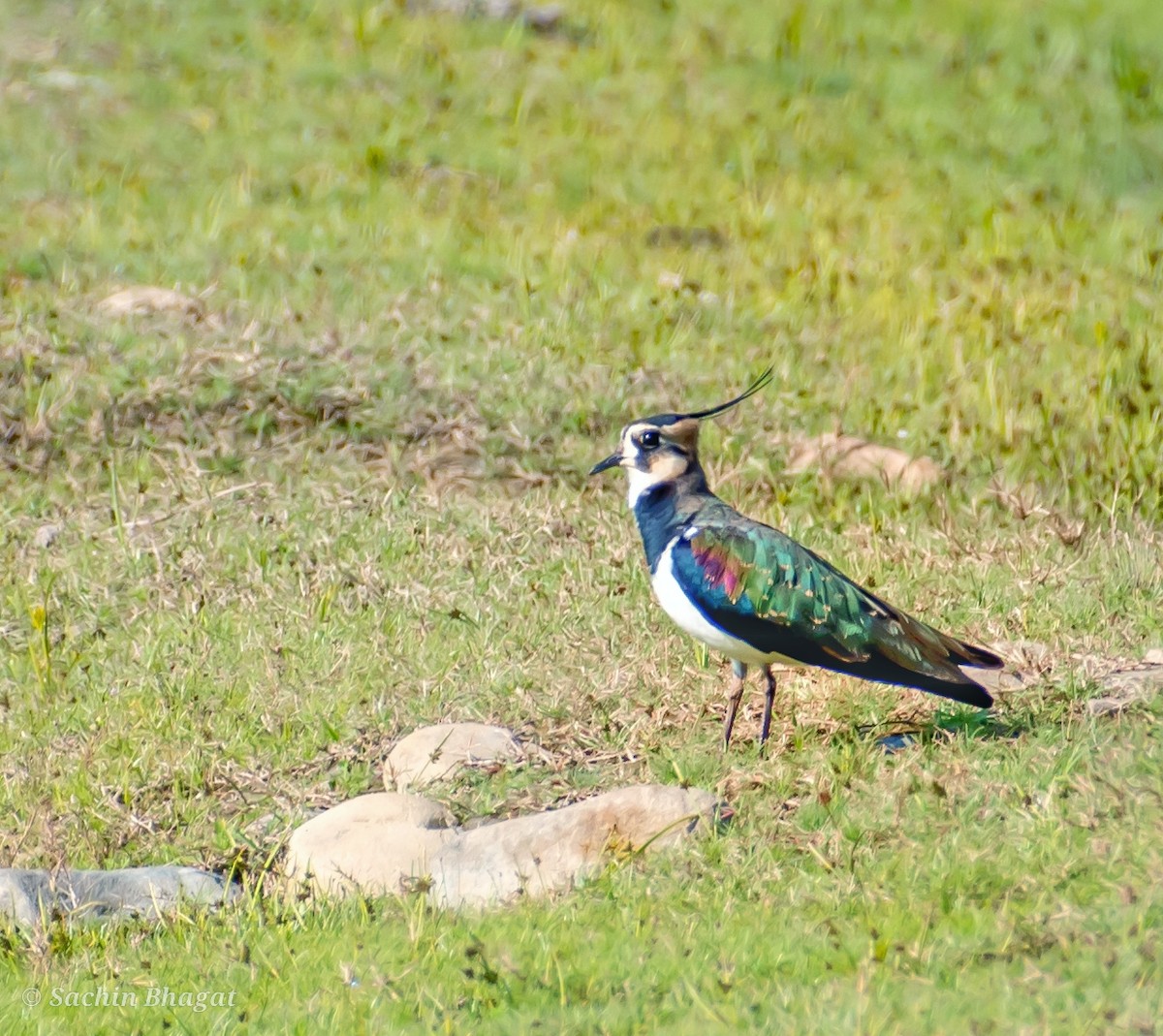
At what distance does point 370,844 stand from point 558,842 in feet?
1.80

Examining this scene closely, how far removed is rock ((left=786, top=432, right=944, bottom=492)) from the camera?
8.49 meters

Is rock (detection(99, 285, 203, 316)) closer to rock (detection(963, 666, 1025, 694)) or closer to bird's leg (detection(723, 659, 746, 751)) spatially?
bird's leg (detection(723, 659, 746, 751))

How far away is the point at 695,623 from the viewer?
5.66 meters

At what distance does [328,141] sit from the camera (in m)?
11.9

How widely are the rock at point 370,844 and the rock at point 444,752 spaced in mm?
373

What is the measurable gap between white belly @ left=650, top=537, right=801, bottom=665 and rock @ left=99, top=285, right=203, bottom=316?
4508 millimetres

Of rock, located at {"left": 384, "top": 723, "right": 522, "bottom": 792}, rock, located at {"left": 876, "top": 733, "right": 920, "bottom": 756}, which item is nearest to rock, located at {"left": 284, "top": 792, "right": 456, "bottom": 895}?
rock, located at {"left": 384, "top": 723, "right": 522, "bottom": 792}

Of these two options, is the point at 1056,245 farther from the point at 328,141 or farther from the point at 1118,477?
the point at 328,141

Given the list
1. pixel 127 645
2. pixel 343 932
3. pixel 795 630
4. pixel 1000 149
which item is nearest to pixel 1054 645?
pixel 795 630

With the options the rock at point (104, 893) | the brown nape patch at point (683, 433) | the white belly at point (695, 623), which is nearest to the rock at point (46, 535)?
the rock at point (104, 893)

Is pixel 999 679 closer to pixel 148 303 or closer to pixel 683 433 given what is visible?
pixel 683 433

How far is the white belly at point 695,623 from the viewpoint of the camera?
5.64 m

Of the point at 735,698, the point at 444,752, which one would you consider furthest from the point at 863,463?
the point at 444,752

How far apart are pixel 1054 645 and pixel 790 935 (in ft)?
7.62
